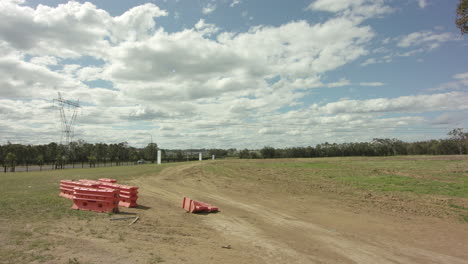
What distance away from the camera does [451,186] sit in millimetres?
20000

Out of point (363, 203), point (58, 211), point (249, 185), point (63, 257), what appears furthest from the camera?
point (249, 185)

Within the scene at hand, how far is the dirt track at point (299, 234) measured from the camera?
26.1 feet

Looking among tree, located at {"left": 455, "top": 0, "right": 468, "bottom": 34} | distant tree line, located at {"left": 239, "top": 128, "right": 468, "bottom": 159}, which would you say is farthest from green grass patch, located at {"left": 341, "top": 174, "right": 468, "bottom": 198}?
distant tree line, located at {"left": 239, "top": 128, "right": 468, "bottom": 159}

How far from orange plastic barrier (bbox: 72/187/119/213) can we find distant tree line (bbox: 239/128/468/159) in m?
92.5

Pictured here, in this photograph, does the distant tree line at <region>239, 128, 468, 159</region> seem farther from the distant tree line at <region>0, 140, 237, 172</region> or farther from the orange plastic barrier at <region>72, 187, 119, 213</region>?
the orange plastic barrier at <region>72, 187, 119, 213</region>

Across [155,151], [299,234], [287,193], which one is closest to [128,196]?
[299,234]

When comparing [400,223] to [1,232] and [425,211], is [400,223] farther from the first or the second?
[1,232]

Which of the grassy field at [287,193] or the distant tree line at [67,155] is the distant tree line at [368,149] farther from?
the grassy field at [287,193]

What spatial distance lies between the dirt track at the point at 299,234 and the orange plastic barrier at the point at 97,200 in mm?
1341

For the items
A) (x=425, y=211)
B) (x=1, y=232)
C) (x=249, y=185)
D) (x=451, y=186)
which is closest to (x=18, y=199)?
(x=1, y=232)

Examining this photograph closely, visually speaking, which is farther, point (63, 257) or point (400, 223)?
point (400, 223)

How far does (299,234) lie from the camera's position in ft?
33.6

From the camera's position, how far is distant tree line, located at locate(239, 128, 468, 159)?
332 feet

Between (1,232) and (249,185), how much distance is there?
17.8 meters
